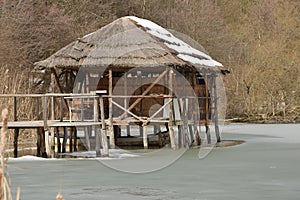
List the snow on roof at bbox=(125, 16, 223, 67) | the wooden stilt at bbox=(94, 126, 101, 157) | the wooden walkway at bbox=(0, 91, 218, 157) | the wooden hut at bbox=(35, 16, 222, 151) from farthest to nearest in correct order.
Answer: the snow on roof at bbox=(125, 16, 223, 67) < the wooden hut at bbox=(35, 16, 222, 151) < the wooden stilt at bbox=(94, 126, 101, 157) < the wooden walkway at bbox=(0, 91, 218, 157)

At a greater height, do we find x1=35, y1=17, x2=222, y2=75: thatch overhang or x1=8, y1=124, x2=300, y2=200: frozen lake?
x1=35, y1=17, x2=222, y2=75: thatch overhang

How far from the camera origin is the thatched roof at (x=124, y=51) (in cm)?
1451

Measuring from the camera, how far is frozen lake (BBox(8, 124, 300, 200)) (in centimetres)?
745

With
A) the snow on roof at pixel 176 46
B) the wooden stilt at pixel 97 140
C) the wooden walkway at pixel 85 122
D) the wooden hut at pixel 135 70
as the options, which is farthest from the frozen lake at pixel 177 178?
the snow on roof at pixel 176 46

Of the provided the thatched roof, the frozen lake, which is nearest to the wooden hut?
the thatched roof

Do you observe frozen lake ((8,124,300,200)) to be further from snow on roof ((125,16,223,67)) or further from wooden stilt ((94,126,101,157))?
snow on roof ((125,16,223,67))

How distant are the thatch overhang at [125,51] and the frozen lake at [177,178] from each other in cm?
239

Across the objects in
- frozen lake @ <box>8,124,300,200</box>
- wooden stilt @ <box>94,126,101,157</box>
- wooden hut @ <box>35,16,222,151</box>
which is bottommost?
frozen lake @ <box>8,124,300,200</box>

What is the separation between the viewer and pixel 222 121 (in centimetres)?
2811

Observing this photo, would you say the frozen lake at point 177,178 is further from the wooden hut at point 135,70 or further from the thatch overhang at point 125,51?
the thatch overhang at point 125,51

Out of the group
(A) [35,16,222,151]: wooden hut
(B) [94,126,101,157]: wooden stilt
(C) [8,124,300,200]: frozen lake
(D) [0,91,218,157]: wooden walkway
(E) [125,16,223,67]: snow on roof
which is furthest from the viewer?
(E) [125,16,223,67]: snow on roof

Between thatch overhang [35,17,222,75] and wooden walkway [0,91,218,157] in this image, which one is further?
thatch overhang [35,17,222,75]

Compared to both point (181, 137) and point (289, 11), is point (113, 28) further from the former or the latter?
point (289, 11)

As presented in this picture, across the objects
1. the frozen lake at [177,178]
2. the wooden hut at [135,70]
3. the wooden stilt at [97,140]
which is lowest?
the frozen lake at [177,178]
